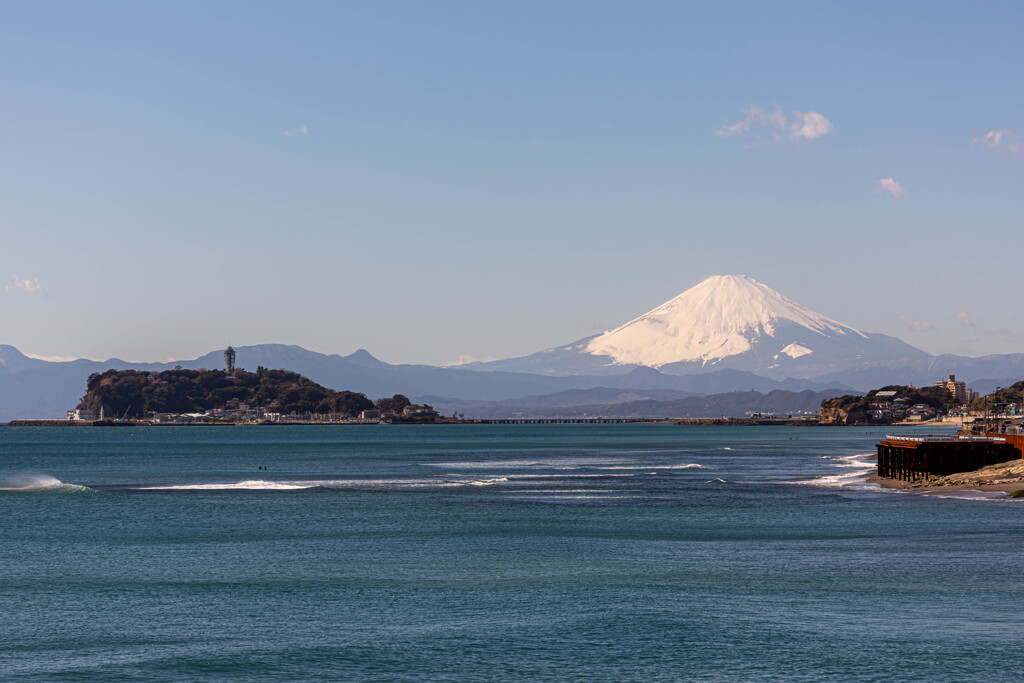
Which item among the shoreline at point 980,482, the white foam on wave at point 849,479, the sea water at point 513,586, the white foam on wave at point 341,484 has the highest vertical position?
the shoreline at point 980,482

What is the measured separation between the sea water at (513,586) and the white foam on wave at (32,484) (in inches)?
318

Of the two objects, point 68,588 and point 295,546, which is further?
point 295,546

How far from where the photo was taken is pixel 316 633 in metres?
32.9

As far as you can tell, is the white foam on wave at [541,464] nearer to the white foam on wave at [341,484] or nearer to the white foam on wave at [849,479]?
the white foam on wave at [341,484]

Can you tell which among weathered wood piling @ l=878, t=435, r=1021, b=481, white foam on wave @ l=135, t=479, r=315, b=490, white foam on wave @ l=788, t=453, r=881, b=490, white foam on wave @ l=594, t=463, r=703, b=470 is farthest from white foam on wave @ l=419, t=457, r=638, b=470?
weathered wood piling @ l=878, t=435, r=1021, b=481

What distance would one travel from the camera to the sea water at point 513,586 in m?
29.4

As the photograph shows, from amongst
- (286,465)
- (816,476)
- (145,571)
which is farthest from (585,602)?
(286,465)

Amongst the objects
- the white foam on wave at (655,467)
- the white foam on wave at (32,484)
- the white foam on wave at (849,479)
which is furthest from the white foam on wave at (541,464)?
the white foam on wave at (32,484)

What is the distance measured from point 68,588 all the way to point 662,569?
22.1 meters

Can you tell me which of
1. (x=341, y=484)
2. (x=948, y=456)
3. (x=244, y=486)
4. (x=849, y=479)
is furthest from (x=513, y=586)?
(x=849, y=479)

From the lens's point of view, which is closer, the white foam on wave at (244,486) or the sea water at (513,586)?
the sea water at (513,586)

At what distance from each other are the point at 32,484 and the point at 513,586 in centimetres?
6699

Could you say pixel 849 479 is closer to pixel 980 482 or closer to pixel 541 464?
pixel 980 482

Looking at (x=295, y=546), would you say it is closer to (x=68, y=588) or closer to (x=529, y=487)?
(x=68, y=588)
